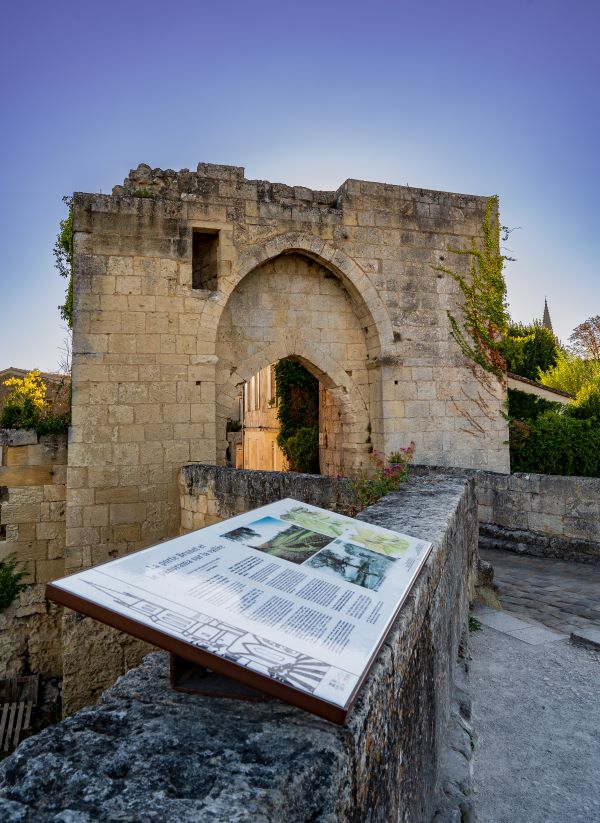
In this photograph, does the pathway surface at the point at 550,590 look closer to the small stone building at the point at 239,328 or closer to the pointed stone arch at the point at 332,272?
the small stone building at the point at 239,328

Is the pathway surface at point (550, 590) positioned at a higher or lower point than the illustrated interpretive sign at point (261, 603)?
lower

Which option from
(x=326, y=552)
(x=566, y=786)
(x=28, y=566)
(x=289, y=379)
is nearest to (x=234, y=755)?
(x=326, y=552)

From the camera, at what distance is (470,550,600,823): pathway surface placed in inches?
89.9

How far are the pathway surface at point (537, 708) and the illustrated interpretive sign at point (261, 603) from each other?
3.98 feet

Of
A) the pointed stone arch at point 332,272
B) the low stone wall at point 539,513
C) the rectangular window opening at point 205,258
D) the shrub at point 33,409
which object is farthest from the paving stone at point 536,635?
the rectangular window opening at point 205,258

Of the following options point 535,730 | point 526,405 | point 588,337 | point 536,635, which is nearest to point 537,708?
point 535,730

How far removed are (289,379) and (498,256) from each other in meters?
5.93

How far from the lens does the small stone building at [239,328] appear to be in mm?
7656

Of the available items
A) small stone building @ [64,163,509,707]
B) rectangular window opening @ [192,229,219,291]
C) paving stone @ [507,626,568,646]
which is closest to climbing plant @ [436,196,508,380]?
small stone building @ [64,163,509,707]

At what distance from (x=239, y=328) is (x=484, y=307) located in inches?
168

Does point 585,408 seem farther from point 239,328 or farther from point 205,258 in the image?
point 205,258

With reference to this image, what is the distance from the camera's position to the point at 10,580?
730 cm

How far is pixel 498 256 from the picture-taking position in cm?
981

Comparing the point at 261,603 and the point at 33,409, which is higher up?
the point at 33,409
